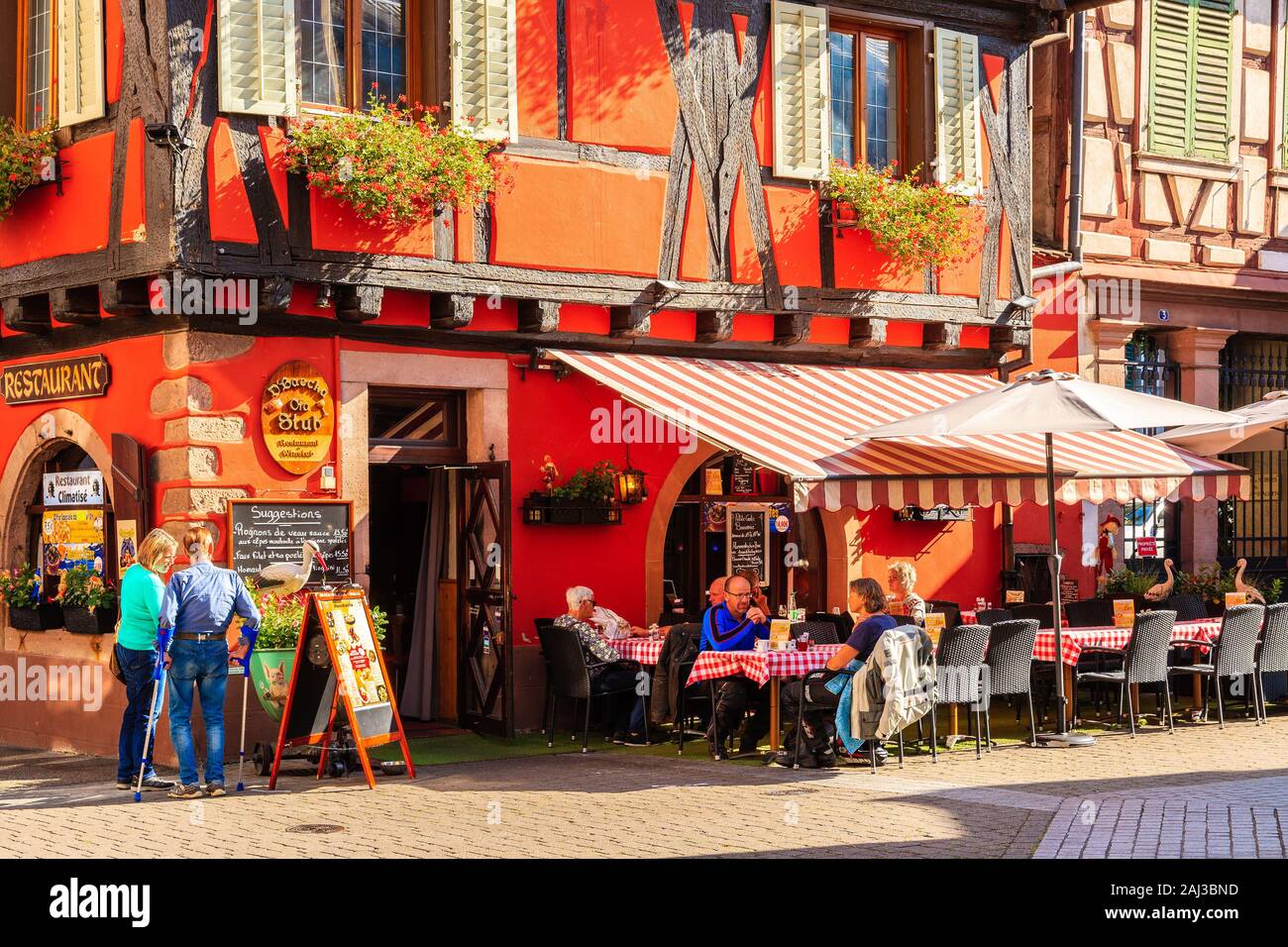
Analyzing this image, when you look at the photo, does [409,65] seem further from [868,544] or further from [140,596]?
[868,544]

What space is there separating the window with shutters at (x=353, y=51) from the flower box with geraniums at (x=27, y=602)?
4093 millimetres

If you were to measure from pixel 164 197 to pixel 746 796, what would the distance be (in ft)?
17.0

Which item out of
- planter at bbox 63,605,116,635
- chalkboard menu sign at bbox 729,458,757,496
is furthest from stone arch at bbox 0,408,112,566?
chalkboard menu sign at bbox 729,458,757,496

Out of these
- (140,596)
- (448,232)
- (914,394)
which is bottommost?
(140,596)

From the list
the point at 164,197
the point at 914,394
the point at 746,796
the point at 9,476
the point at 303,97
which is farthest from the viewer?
the point at 914,394

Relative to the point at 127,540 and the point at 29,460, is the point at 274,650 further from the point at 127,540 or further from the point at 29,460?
the point at 29,460

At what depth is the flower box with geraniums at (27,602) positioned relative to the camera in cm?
1295

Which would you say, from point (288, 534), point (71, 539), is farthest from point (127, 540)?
point (71, 539)

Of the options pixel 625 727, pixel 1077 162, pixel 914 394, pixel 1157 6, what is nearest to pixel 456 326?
pixel 625 727

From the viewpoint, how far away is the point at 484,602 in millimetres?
13031

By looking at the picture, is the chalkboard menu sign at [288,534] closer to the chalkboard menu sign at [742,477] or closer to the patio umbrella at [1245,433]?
the chalkboard menu sign at [742,477]

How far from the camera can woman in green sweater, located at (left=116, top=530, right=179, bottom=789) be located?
406 inches

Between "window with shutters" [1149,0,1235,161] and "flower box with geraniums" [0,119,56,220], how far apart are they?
33.2ft

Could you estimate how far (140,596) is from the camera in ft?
33.9
